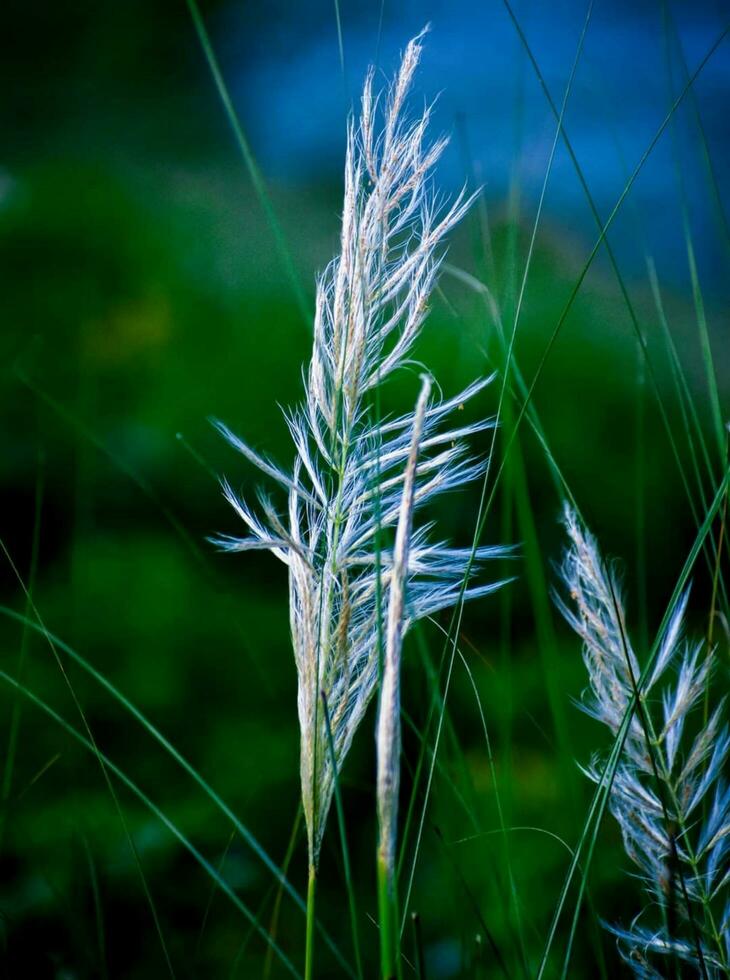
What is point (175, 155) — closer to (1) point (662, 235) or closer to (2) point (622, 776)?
(1) point (662, 235)

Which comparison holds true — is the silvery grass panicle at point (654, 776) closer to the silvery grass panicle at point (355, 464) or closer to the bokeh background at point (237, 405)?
the silvery grass panicle at point (355, 464)

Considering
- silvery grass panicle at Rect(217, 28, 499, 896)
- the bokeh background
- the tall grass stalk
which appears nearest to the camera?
the tall grass stalk

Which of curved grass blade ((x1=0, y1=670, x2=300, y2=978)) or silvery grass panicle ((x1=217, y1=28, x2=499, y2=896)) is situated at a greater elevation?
silvery grass panicle ((x1=217, y1=28, x2=499, y2=896))

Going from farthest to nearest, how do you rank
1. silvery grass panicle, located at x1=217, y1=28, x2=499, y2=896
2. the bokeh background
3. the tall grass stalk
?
the bokeh background < silvery grass panicle, located at x1=217, y1=28, x2=499, y2=896 < the tall grass stalk

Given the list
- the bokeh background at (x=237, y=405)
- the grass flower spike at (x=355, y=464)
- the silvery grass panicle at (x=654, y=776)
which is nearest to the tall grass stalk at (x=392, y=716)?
the grass flower spike at (x=355, y=464)

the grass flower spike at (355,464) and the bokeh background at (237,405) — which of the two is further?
the bokeh background at (237,405)

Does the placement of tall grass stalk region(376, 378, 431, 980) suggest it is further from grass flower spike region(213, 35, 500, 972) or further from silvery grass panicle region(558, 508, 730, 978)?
silvery grass panicle region(558, 508, 730, 978)

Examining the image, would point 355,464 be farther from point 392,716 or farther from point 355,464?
point 392,716

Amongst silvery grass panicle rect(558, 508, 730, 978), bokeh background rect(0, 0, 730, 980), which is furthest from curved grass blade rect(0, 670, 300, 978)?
bokeh background rect(0, 0, 730, 980)

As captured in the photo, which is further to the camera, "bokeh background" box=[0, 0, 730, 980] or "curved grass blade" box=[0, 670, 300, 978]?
"bokeh background" box=[0, 0, 730, 980]

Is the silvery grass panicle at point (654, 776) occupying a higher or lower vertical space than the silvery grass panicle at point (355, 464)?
lower
